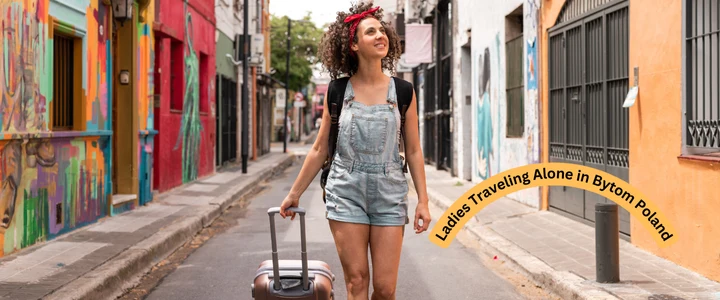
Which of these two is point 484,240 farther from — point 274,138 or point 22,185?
point 274,138

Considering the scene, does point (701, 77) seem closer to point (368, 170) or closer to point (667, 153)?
point (667, 153)

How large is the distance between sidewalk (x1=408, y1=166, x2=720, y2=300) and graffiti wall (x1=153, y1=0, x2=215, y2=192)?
239 inches

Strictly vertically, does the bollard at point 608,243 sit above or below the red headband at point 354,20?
below

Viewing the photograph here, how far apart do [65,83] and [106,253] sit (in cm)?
291

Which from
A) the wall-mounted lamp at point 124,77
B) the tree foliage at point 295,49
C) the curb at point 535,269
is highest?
the tree foliage at point 295,49

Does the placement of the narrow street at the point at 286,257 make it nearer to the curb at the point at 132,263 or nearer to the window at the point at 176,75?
the curb at the point at 132,263

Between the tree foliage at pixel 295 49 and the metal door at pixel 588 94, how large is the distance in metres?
42.3

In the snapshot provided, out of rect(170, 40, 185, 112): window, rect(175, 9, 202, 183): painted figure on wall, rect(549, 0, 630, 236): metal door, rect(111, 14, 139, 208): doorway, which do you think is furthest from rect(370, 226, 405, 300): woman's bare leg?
rect(170, 40, 185, 112): window

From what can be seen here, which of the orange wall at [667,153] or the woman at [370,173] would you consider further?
the orange wall at [667,153]

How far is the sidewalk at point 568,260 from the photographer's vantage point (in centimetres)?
609

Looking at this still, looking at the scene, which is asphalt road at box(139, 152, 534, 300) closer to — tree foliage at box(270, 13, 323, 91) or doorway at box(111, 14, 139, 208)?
doorway at box(111, 14, 139, 208)

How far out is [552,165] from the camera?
19.3ft

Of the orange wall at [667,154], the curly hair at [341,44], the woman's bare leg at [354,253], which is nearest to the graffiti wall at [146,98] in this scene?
the orange wall at [667,154]

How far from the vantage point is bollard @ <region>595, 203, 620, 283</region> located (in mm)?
6270
